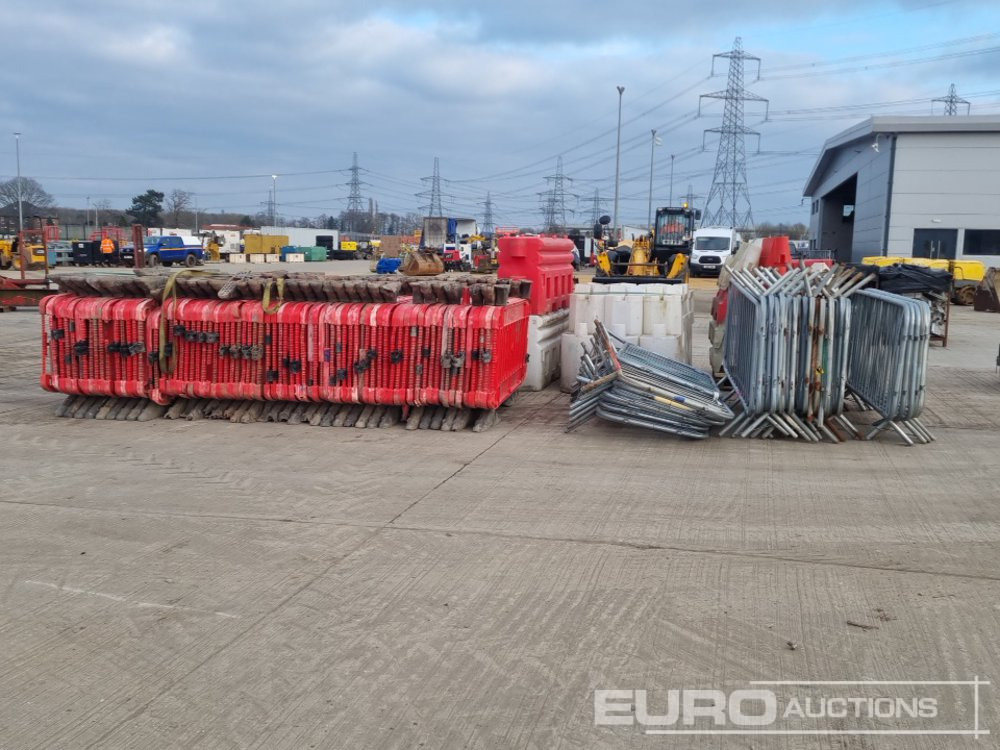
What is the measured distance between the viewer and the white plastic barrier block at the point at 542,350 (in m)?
11.9

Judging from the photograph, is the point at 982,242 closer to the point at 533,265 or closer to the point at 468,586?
the point at 533,265

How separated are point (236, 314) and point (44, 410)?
9.43ft

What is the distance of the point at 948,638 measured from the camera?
14.6ft

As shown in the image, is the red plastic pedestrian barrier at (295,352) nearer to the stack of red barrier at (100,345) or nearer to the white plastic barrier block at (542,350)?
the stack of red barrier at (100,345)

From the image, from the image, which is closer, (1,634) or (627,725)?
(627,725)

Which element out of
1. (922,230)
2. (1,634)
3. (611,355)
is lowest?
(1,634)

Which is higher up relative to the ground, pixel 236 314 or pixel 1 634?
pixel 236 314

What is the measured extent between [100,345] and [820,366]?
7.88 metres

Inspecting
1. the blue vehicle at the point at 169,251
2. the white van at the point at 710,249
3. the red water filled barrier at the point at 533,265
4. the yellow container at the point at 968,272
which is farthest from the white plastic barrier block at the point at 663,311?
the blue vehicle at the point at 169,251

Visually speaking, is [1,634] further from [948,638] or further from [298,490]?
[948,638]

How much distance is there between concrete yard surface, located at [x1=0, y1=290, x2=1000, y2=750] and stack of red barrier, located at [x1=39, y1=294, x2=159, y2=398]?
1338 millimetres

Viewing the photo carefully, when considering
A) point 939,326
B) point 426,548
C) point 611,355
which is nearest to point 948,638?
point 426,548

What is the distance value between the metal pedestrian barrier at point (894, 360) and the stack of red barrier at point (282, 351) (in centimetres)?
388

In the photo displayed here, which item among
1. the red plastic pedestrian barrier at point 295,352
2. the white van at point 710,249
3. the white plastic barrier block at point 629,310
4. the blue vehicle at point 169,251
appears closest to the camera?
the red plastic pedestrian barrier at point 295,352
